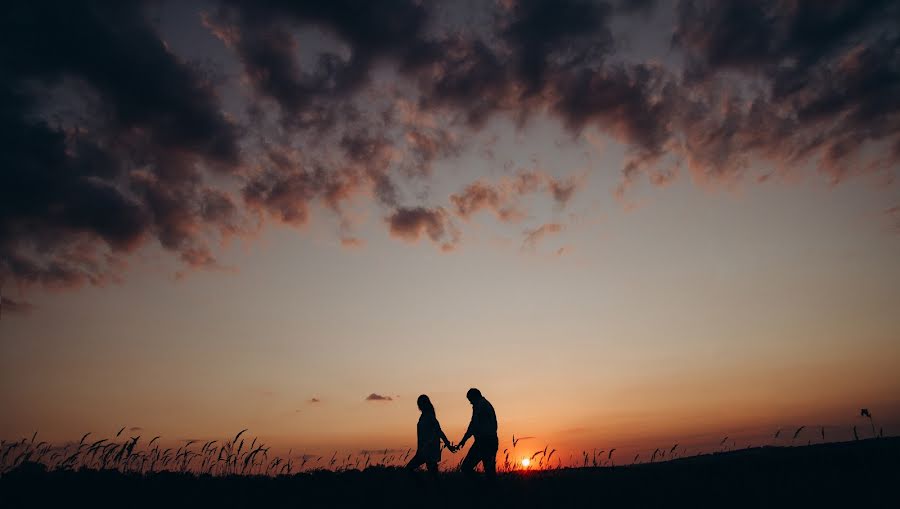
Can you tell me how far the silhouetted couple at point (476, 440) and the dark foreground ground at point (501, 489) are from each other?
1.93ft

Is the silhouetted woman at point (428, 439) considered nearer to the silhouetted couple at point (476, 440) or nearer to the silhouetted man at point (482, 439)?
the silhouetted couple at point (476, 440)

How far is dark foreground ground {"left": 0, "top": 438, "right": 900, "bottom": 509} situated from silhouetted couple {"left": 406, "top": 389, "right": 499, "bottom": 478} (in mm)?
589

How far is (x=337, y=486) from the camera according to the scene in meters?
14.3

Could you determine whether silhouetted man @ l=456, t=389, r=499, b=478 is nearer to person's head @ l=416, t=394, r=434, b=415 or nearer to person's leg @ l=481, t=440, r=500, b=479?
person's leg @ l=481, t=440, r=500, b=479

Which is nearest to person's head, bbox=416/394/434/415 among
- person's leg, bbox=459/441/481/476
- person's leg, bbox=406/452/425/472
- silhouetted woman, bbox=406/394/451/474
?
silhouetted woman, bbox=406/394/451/474

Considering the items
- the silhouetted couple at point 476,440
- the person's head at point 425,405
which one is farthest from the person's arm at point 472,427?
the person's head at point 425,405

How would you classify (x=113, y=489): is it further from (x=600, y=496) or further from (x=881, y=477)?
(x=881, y=477)

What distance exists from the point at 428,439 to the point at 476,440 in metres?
1.13

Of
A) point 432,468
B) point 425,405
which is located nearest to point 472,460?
point 432,468

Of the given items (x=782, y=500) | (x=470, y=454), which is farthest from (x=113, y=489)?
(x=782, y=500)

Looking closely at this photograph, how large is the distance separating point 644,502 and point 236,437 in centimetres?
1211

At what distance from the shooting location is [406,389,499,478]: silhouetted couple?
11992 millimetres

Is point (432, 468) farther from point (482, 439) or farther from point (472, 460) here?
point (482, 439)

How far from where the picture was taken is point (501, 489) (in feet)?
41.7
